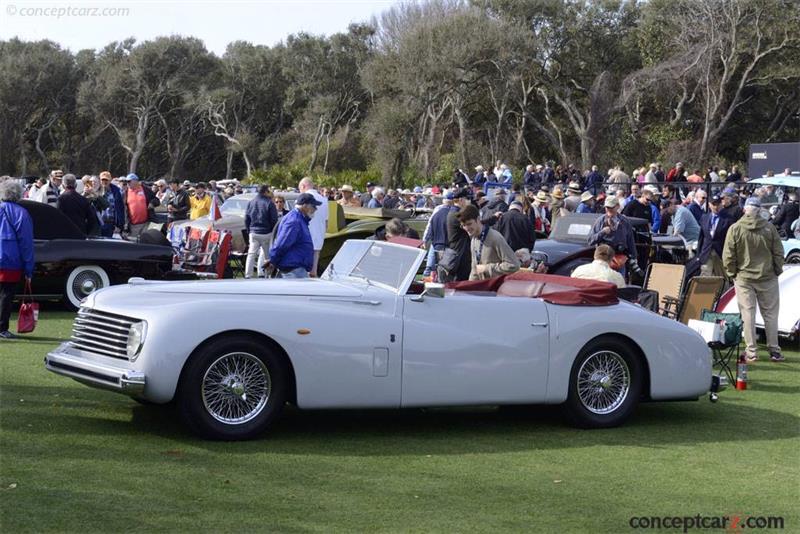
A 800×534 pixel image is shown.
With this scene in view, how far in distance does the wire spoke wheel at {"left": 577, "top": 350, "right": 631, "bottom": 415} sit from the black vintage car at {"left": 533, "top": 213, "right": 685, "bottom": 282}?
255 inches

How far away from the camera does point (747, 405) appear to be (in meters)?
9.60

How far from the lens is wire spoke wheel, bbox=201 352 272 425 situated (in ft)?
23.5

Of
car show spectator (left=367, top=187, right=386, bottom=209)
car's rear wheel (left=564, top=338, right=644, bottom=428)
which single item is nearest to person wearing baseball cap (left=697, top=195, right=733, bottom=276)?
car's rear wheel (left=564, top=338, right=644, bottom=428)

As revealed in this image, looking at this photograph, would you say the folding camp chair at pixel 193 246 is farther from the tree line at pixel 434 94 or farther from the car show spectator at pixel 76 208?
the tree line at pixel 434 94

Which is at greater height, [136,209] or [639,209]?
[639,209]

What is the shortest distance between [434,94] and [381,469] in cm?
4983

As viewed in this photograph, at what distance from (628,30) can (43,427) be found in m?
58.1

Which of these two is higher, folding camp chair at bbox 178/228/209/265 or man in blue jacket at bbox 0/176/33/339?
man in blue jacket at bbox 0/176/33/339

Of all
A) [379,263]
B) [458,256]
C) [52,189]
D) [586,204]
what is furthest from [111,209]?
[379,263]

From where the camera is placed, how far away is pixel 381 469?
675 cm

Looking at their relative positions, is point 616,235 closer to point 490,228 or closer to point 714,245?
point 714,245

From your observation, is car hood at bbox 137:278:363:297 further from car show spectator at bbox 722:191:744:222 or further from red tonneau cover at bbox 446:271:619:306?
car show spectator at bbox 722:191:744:222

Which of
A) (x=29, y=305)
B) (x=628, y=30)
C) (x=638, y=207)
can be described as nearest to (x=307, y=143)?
(x=628, y=30)

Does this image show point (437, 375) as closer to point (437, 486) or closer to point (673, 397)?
point (437, 486)
